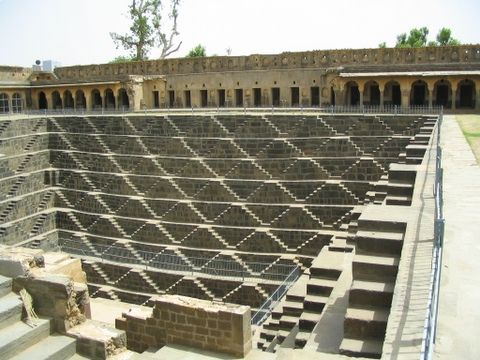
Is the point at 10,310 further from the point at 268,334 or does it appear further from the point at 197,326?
the point at 268,334

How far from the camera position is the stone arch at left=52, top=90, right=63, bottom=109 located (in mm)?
30042

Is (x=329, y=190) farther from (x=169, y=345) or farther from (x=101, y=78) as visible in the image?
(x=101, y=78)

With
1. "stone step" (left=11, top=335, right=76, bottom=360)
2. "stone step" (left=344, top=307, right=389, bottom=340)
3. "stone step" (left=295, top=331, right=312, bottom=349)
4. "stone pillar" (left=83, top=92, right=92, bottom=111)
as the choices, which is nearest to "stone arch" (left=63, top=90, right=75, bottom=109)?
"stone pillar" (left=83, top=92, right=92, bottom=111)

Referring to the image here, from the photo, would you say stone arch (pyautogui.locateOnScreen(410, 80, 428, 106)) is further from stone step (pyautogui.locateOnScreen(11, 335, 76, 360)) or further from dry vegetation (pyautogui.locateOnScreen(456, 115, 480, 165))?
stone step (pyautogui.locateOnScreen(11, 335, 76, 360))

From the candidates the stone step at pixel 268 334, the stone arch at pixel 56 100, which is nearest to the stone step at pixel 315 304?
the stone step at pixel 268 334

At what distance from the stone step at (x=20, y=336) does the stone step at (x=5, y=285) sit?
57 centimetres

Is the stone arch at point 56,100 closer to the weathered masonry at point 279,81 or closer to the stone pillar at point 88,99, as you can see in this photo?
the weathered masonry at point 279,81

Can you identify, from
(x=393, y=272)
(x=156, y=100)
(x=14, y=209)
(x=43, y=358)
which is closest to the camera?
(x=393, y=272)

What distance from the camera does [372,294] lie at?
5.80 m

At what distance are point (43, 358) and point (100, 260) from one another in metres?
9.97

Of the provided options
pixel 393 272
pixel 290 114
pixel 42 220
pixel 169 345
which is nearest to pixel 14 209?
pixel 42 220

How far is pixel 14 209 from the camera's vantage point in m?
17.9

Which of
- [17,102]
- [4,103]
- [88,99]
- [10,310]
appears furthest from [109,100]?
[10,310]

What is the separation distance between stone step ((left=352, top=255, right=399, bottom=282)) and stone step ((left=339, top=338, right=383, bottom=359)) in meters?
0.81
